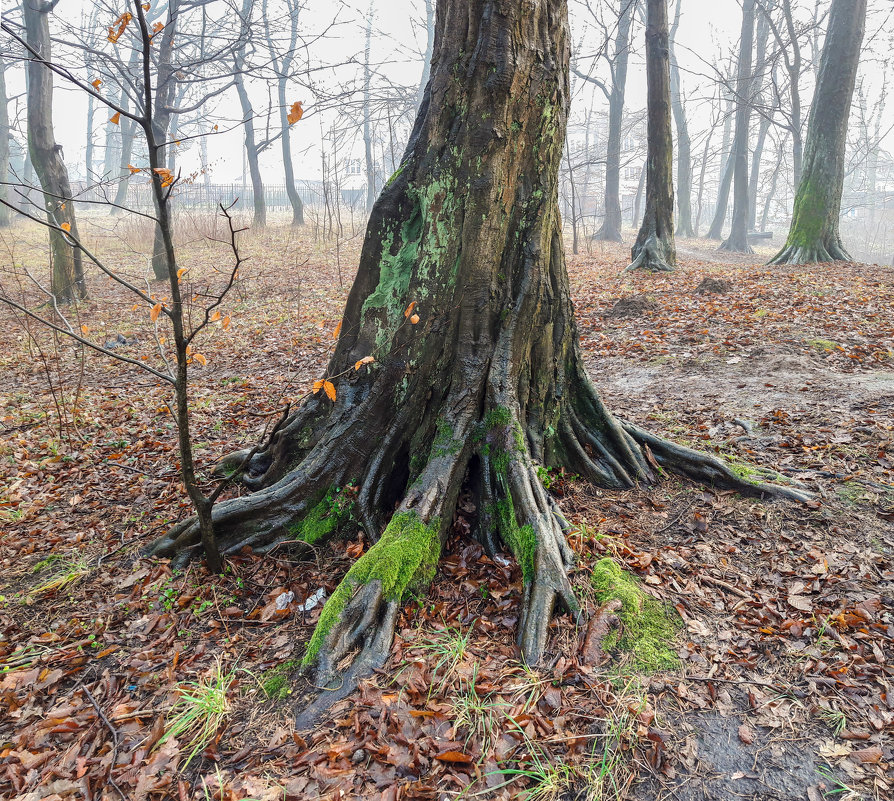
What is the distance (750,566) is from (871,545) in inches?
29.7

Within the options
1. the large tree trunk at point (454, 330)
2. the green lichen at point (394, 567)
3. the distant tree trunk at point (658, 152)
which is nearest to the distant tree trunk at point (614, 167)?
the distant tree trunk at point (658, 152)

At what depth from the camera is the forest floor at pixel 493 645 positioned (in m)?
2.16

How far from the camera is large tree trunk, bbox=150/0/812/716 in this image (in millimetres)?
3297

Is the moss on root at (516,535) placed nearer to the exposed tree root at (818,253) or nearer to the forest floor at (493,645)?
the forest floor at (493,645)

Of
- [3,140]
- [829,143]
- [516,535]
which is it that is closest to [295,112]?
[516,535]

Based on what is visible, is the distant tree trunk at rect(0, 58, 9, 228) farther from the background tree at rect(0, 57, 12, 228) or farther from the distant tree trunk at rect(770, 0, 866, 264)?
the distant tree trunk at rect(770, 0, 866, 264)

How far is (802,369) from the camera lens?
589 cm

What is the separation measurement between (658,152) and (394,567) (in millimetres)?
11789

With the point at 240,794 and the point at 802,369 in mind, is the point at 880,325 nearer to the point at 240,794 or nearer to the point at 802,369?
the point at 802,369

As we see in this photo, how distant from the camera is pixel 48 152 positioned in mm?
10609

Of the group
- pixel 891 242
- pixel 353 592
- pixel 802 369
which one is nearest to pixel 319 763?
pixel 353 592

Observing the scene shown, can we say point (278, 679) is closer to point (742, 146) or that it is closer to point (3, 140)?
point (742, 146)

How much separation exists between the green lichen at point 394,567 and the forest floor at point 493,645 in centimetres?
16

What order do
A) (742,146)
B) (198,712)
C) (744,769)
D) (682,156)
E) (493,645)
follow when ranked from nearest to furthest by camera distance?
(744,769), (198,712), (493,645), (742,146), (682,156)
